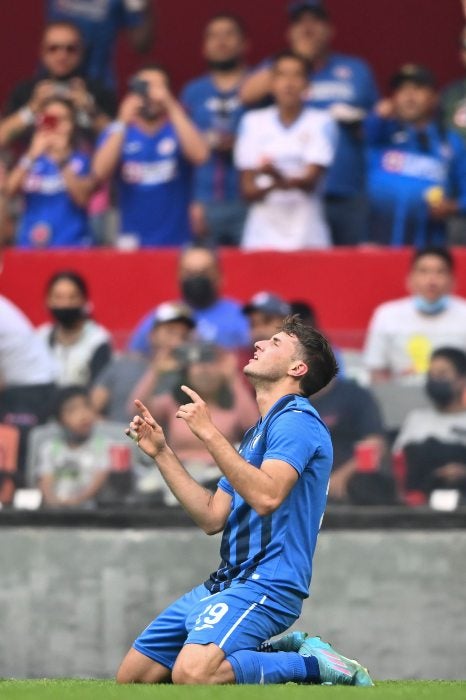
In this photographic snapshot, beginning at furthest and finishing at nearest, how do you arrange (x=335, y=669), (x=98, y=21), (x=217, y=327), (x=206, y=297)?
(x=98, y=21) → (x=206, y=297) → (x=217, y=327) → (x=335, y=669)

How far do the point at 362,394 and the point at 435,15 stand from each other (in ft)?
25.0

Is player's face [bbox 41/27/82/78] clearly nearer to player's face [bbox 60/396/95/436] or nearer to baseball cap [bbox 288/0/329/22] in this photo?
baseball cap [bbox 288/0/329/22]

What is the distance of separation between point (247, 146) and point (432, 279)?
6.75 feet

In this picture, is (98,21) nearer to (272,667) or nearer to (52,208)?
(52,208)

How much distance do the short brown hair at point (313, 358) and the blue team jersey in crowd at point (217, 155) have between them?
18.3 ft

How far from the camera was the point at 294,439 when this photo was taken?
6227 millimetres

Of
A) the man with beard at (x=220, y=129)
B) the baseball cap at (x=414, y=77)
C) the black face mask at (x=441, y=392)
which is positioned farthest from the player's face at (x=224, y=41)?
the black face mask at (x=441, y=392)

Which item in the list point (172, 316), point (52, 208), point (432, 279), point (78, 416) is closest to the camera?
point (78, 416)

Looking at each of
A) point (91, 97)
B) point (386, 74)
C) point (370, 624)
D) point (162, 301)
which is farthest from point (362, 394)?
A: point (386, 74)

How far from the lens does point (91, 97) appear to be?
12930mm

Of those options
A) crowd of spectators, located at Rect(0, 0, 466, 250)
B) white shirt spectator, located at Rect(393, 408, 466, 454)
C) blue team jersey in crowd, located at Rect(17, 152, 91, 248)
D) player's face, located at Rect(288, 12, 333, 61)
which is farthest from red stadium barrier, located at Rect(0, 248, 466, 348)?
white shirt spectator, located at Rect(393, 408, 466, 454)

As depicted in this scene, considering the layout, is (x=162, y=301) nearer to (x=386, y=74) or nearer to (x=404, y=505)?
(x=404, y=505)

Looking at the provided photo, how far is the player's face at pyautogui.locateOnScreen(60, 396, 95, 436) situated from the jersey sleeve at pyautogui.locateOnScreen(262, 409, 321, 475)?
2734 millimetres

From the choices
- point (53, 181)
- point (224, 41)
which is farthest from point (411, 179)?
point (53, 181)
